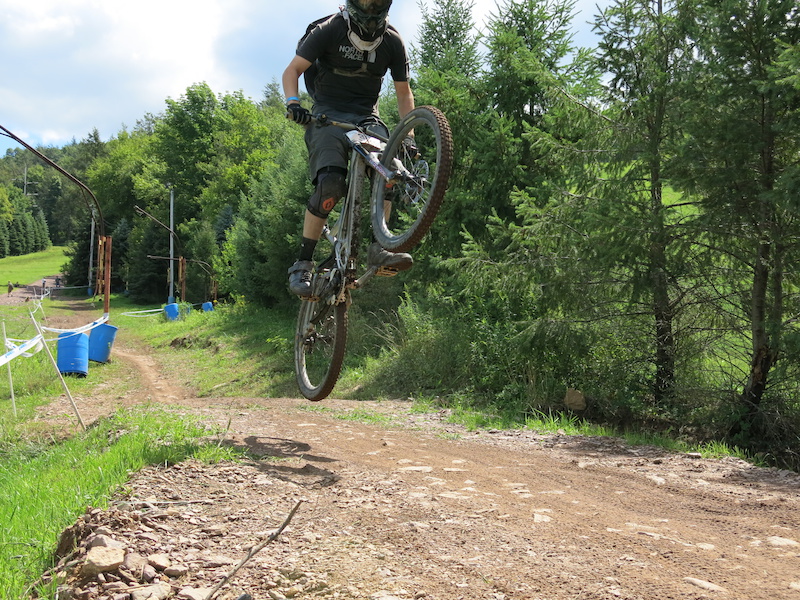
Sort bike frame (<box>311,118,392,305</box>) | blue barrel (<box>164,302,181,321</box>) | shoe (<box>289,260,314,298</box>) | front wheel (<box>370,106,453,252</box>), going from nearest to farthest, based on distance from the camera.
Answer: front wheel (<box>370,106,453,252</box>), bike frame (<box>311,118,392,305</box>), shoe (<box>289,260,314,298</box>), blue barrel (<box>164,302,181,321</box>)

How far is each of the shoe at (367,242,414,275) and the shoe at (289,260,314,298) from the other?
90 centimetres

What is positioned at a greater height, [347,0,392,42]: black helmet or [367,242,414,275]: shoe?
[347,0,392,42]: black helmet

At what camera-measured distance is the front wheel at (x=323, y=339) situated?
5801 mm

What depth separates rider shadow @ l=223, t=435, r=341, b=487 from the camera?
167 inches

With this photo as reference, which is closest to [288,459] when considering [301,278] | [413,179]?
[301,278]

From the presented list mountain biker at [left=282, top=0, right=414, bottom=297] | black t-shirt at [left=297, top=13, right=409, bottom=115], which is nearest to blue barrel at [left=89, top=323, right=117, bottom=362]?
mountain biker at [left=282, top=0, right=414, bottom=297]

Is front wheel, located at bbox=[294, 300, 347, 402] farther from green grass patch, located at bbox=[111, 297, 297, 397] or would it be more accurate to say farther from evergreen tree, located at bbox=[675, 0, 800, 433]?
green grass patch, located at bbox=[111, 297, 297, 397]

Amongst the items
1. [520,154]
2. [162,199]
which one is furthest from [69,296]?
[520,154]

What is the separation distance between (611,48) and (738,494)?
298 inches

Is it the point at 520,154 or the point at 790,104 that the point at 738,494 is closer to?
the point at 790,104

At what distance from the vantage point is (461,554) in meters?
2.94

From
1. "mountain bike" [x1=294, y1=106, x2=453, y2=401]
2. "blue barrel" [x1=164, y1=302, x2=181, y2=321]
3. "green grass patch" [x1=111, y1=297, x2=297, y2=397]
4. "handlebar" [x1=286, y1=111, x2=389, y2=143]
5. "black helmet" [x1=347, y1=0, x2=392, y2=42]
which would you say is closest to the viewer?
"mountain bike" [x1=294, y1=106, x2=453, y2=401]

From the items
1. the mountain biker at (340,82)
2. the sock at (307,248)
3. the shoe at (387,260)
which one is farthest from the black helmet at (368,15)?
the sock at (307,248)

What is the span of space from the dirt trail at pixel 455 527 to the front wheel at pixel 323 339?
626 millimetres
